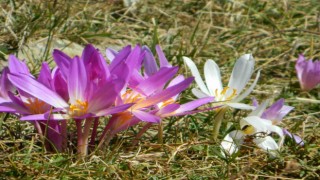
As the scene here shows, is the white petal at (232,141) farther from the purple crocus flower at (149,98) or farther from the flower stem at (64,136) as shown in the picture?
the flower stem at (64,136)

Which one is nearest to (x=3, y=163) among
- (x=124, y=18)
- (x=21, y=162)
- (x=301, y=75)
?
(x=21, y=162)

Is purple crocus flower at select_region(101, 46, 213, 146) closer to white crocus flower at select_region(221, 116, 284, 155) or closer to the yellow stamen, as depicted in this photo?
the yellow stamen

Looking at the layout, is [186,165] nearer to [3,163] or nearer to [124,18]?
[3,163]

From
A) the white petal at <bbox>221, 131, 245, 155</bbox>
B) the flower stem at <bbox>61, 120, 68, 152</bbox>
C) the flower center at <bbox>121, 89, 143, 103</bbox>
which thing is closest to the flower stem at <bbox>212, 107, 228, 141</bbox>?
the white petal at <bbox>221, 131, 245, 155</bbox>

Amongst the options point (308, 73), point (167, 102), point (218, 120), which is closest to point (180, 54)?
point (308, 73)

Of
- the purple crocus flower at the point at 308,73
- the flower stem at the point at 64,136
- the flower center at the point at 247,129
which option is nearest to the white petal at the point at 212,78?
the flower center at the point at 247,129
